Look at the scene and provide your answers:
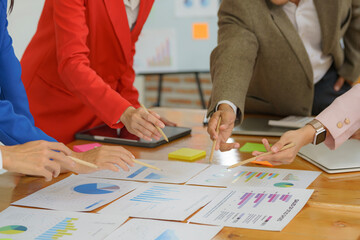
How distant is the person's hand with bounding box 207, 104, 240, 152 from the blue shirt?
0.50 m

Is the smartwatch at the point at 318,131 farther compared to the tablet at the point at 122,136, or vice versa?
the tablet at the point at 122,136

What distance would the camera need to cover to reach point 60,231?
1.03 m

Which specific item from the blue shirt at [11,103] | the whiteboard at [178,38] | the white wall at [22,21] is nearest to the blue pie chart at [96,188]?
the blue shirt at [11,103]

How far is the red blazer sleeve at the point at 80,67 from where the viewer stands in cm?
159

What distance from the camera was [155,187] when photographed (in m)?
1.30

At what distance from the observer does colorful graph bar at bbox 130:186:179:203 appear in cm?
121

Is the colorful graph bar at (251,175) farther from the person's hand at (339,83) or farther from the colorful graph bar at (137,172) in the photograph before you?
the person's hand at (339,83)

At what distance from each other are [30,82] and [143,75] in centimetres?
320

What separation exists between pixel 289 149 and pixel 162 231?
1.70 feet

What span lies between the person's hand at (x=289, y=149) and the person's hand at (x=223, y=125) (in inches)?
6.4

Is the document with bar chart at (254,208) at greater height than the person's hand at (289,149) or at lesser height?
lesser

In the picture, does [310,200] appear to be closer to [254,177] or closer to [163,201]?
[254,177]

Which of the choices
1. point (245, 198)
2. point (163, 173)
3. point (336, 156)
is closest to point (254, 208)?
point (245, 198)

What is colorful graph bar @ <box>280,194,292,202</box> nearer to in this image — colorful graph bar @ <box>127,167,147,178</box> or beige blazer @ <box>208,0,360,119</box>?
colorful graph bar @ <box>127,167,147,178</box>
